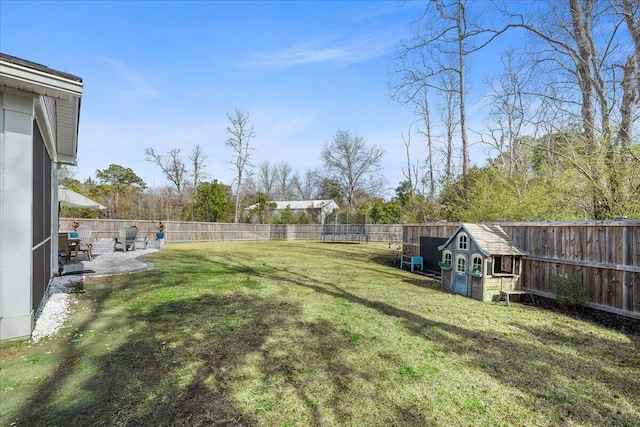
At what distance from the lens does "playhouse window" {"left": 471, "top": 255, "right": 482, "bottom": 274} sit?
597 cm

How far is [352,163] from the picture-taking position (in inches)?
1446

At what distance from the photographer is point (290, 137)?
2595 cm

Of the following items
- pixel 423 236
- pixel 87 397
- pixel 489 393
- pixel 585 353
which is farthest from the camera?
pixel 423 236

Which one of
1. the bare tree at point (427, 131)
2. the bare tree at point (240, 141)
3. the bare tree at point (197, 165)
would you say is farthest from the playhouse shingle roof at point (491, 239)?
the bare tree at point (197, 165)

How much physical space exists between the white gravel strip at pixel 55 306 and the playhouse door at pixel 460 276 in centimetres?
682

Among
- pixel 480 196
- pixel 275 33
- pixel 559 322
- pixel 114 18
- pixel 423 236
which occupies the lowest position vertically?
Result: pixel 559 322

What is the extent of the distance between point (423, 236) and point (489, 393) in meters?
7.66

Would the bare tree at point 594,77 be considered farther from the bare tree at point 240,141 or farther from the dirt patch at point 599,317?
the bare tree at point 240,141

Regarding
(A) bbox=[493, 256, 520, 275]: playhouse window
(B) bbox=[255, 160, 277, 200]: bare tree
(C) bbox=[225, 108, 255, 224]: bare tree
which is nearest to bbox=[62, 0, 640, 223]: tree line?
(A) bbox=[493, 256, 520, 275]: playhouse window

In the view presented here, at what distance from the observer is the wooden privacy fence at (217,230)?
16297 millimetres

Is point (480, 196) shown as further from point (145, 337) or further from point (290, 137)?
point (290, 137)

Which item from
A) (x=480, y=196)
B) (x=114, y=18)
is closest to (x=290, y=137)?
(x=114, y=18)

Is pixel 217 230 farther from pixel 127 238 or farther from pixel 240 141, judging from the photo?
pixel 240 141

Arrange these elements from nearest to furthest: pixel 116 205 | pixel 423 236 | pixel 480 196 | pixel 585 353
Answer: pixel 585 353, pixel 480 196, pixel 423 236, pixel 116 205
